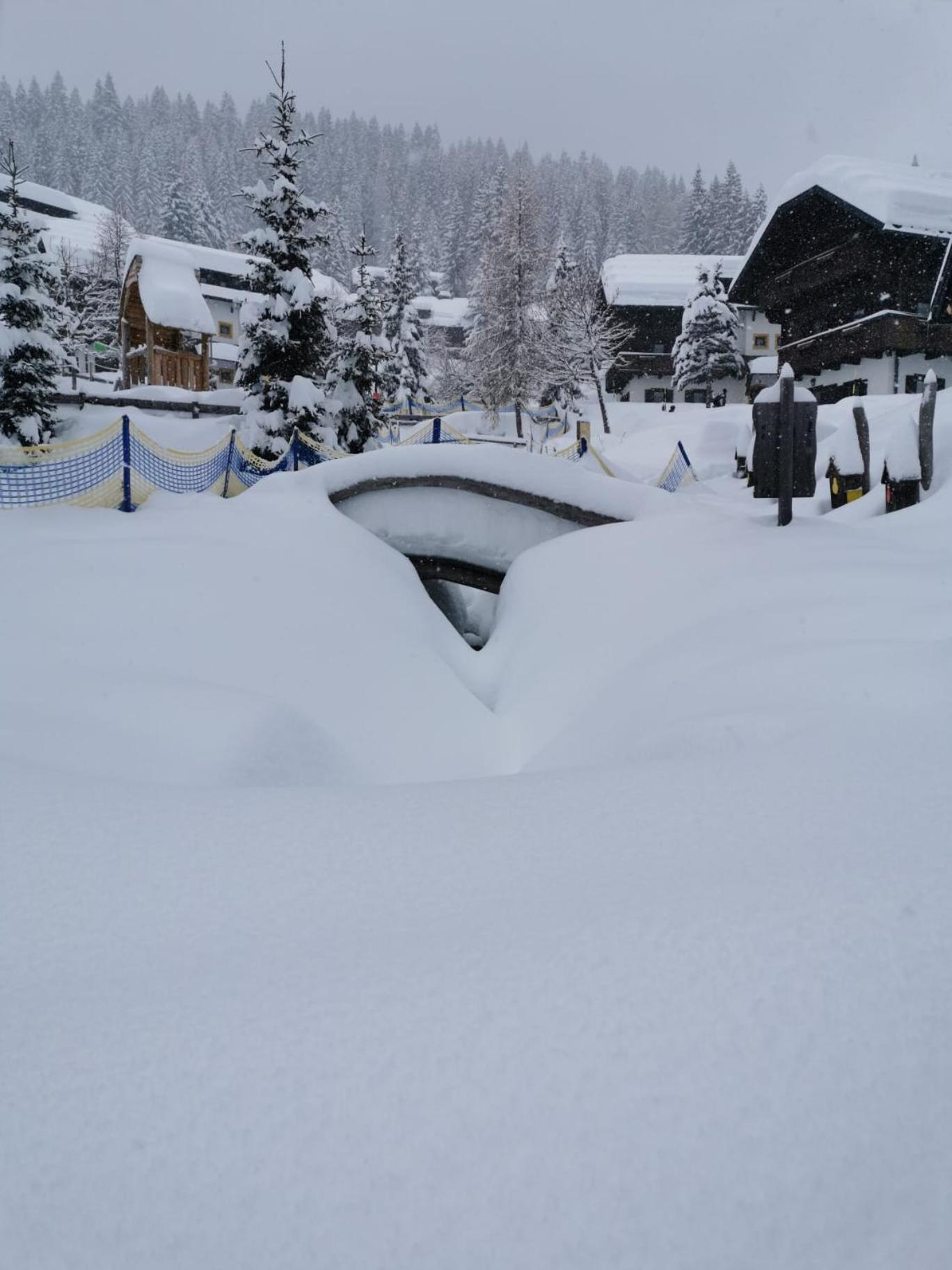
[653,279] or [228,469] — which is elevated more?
[653,279]

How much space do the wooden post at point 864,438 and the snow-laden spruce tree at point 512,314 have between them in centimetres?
2650

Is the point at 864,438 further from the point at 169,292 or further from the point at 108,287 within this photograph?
the point at 108,287

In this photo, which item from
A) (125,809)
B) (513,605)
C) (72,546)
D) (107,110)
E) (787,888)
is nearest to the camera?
(787,888)

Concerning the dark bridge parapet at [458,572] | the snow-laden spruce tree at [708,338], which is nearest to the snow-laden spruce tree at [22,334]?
the dark bridge parapet at [458,572]

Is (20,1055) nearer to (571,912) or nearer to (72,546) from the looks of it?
(571,912)

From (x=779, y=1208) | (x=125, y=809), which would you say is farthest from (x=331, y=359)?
(x=779, y=1208)

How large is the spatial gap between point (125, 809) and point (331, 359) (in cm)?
1931

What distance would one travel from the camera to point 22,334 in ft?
65.4

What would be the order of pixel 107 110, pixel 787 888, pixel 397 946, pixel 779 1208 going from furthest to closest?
pixel 107 110 → pixel 787 888 → pixel 397 946 → pixel 779 1208

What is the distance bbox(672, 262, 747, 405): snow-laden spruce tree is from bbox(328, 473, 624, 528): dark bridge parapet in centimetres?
3450

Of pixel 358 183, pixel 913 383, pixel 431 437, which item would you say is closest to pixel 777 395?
pixel 431 437

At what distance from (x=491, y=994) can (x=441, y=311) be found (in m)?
72.3

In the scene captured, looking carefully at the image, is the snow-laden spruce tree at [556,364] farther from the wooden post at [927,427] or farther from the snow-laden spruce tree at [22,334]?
the wooden post at [927,427]

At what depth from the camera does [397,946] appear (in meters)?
1.45
